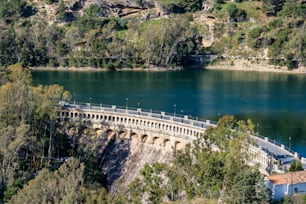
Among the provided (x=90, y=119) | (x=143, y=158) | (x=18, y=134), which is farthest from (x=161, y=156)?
(x=18, y=134)

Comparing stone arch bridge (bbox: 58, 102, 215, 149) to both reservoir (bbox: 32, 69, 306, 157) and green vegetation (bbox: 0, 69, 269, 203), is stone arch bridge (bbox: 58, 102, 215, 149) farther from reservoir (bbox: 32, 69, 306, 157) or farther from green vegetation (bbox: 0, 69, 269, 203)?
reservoir (bbox: 32, 69, 306, 157)

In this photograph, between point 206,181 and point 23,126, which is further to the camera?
point 23,126

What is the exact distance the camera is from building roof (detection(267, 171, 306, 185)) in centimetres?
6419

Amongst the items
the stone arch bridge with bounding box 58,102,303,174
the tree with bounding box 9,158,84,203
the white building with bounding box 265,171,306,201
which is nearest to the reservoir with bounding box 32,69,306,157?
the stone arch bridge with bounding box 58,102,303,174

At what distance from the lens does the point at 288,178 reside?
2569 inches

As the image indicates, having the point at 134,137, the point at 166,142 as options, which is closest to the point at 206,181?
the point at 166,142

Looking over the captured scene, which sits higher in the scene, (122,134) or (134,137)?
(122,134)

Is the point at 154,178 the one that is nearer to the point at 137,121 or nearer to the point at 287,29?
the point at 137,121

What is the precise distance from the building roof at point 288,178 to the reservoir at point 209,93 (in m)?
26.8

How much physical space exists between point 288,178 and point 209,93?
8098cm

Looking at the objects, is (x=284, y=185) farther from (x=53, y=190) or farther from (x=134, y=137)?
(x=134, y=137)

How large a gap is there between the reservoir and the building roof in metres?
26.8

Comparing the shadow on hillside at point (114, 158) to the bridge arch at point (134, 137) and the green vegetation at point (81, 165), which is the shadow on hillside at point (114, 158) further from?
the green vegetation at point (81, 165)

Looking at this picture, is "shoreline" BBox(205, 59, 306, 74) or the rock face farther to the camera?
"shoreline" BBox(205, 59, 306, 74)
